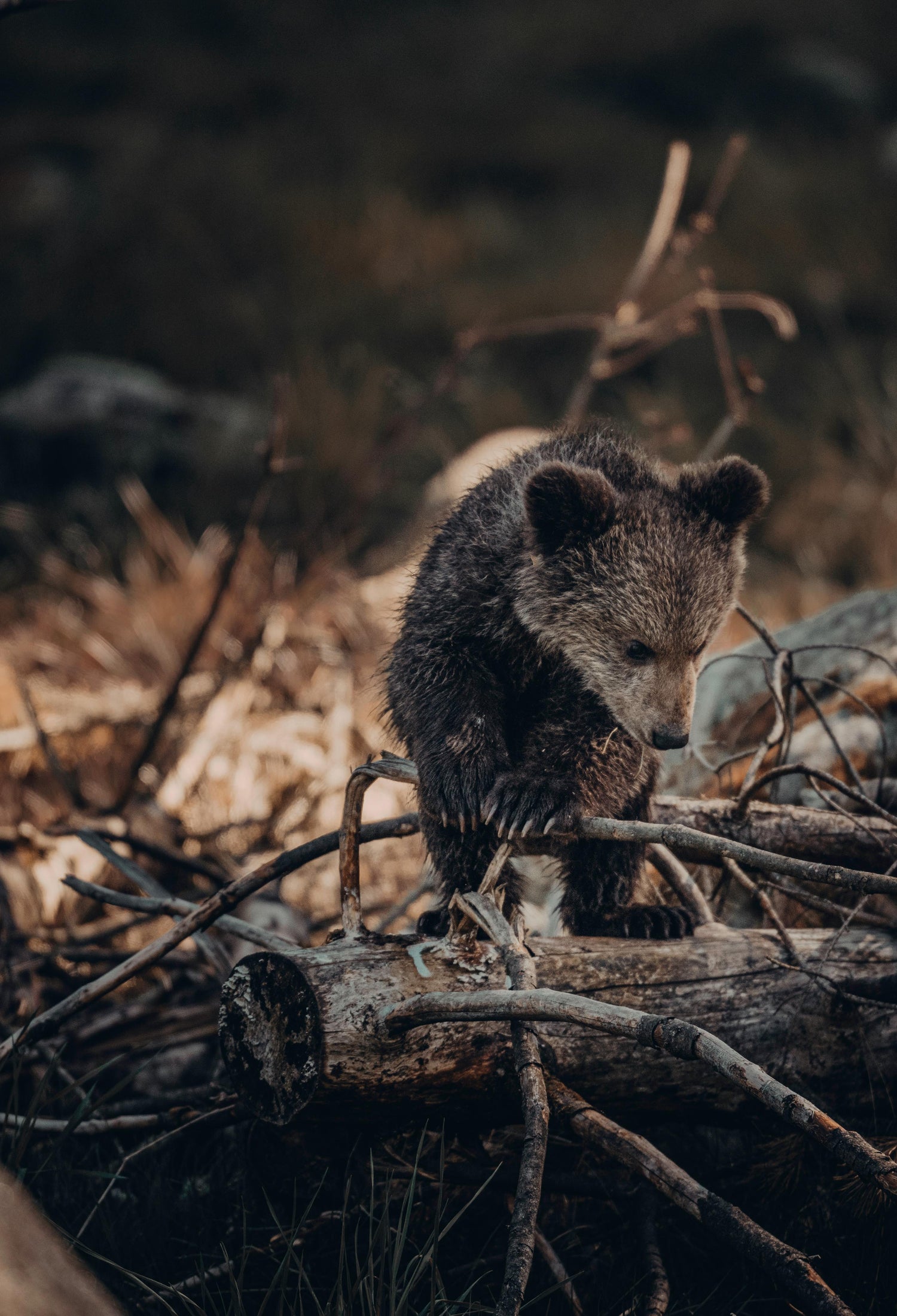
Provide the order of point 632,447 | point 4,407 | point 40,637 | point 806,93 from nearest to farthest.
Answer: point 632,447 < point 40,637 < point 4,407 < point 806,93

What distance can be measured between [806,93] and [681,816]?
624 inches

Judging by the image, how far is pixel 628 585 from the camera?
2.29 metres

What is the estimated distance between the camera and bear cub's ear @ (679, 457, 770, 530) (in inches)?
94.3

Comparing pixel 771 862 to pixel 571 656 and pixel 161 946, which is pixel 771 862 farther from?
pixel 161 946

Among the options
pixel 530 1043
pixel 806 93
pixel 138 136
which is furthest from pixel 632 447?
pixel 806 93

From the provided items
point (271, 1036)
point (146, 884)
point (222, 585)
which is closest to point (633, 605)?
point (271, 1036)

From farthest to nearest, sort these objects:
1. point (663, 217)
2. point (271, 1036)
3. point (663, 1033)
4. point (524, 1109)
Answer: point (663, 217), point (271, 1036), point (524, 1109), point (663, 1033)

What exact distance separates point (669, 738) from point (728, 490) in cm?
67

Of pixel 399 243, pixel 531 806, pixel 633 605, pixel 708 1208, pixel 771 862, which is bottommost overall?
pixel 708 1208

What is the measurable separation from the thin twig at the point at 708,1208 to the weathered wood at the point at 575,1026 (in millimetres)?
171

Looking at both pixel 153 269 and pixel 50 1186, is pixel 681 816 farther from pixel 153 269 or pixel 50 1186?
pixel 153 269

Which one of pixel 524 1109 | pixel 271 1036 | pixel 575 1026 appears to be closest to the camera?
pixel 524 1109

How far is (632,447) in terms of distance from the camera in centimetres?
271

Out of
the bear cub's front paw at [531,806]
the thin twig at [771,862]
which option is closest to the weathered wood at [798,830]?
the bear cub's front paw at [531,806]
